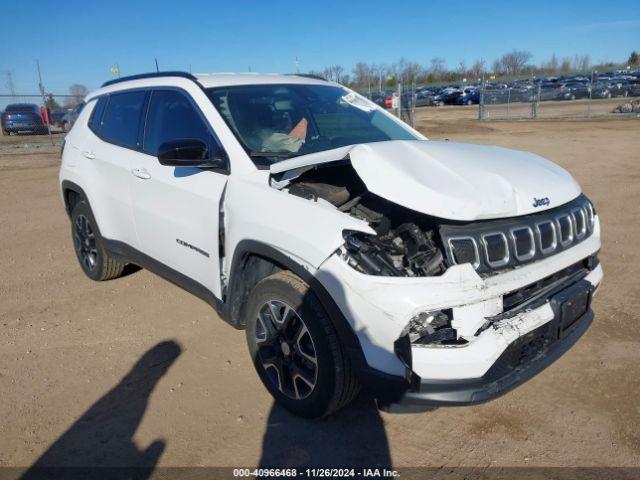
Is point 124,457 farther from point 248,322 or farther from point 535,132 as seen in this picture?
point 535,132

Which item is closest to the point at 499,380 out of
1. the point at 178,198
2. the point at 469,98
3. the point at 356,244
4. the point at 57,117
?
the point at 356,244

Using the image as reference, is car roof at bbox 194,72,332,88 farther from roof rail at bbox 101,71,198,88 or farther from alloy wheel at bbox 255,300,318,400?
alloy wheel at bbox 255,300,318,400

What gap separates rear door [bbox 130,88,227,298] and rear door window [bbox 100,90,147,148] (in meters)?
0.20

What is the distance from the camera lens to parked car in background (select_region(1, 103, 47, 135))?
79.6 ft

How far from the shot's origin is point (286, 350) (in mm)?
2945

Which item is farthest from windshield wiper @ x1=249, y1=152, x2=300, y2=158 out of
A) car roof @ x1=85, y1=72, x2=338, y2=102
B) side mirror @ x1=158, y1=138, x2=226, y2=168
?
car roof @ x1=85, y1=72, x2=338, y2=102

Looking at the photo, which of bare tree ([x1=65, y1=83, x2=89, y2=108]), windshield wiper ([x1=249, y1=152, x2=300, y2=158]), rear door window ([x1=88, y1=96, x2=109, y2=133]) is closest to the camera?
windshield wiper ([x1=249, y1=152, x2=300, y2=158])

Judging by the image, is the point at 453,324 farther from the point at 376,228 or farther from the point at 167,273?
the point at 167,273

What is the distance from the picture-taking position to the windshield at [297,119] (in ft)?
11.4

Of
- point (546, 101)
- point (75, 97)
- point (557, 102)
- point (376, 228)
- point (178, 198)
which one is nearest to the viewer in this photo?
point (376, 228)

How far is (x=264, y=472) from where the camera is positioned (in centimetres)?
261

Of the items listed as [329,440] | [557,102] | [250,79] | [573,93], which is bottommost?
[329,440]

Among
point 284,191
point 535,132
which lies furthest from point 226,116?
point 535,132

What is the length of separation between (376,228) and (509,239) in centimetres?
67
